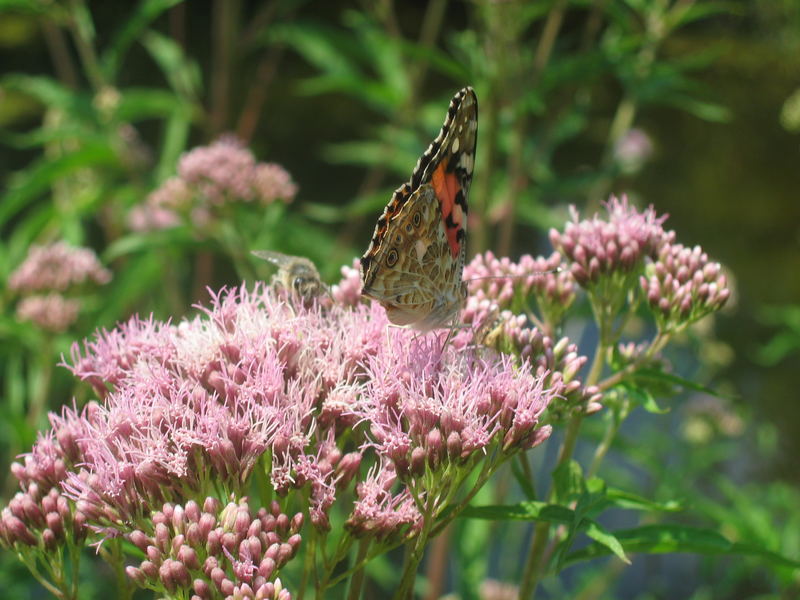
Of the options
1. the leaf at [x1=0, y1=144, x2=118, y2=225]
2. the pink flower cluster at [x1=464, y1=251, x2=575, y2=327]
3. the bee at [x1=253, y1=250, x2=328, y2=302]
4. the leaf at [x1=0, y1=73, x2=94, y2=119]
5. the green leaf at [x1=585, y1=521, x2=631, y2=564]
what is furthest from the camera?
the leaf at [x1=0, y1=73, x2=94, y2=119]

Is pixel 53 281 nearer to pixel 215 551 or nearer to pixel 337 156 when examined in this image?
pixel 337 156

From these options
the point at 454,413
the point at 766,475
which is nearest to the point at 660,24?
the point at 454,413

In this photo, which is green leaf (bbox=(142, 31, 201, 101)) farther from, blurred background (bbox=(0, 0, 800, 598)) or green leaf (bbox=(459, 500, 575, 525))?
green leaf (bbox=(459, 500, 575, 525))

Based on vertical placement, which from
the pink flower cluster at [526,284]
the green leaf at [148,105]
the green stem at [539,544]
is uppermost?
the green leaf at [148,105]

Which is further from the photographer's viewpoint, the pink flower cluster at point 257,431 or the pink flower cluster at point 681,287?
the pink flower cluster at point 681,287

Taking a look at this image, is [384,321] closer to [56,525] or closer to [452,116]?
[452,116]

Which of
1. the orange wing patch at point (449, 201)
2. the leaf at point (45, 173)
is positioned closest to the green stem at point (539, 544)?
the orange wing patch at point (449, 201)

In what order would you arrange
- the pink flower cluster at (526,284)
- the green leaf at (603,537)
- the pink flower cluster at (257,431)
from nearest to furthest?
the green leaf at (603,537) < the pink flower cluster at (257,431) < the pink flower cluster at (526,284)

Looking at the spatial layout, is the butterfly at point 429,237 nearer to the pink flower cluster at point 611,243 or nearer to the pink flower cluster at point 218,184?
the pink flower cluster at point 611,243

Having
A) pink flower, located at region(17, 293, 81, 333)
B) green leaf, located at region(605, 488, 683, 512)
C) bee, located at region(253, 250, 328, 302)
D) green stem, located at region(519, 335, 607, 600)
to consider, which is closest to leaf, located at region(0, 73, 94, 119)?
pink flower, located at region(17, 293, 81, 333)
